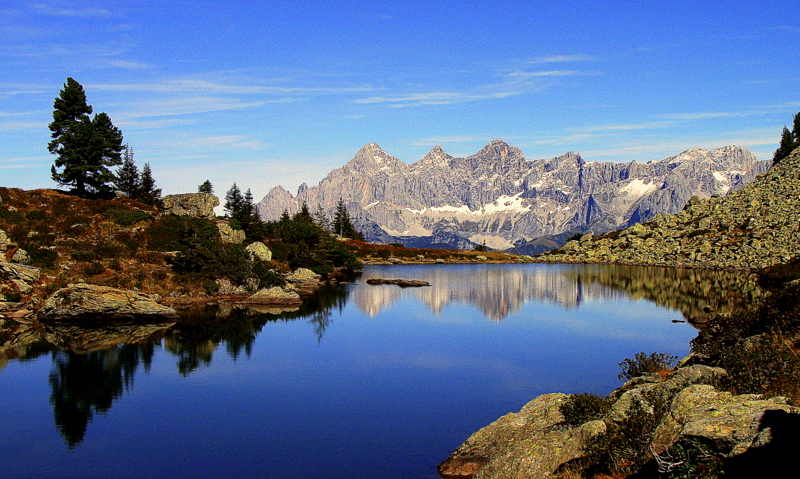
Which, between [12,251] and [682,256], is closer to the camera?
[12,251]

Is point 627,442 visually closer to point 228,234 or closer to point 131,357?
point 131,357

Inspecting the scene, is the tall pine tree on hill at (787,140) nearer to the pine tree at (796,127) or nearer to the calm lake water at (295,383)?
the pine tree at (796,127)

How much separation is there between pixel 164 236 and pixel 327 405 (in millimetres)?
48917

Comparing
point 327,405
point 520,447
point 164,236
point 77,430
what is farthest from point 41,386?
point 164,236

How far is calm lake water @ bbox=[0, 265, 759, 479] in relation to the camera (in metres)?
22.1

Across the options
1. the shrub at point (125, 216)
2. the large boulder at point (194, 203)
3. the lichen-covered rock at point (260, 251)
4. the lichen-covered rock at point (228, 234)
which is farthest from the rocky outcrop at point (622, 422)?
the large boulder at point (194, 203)

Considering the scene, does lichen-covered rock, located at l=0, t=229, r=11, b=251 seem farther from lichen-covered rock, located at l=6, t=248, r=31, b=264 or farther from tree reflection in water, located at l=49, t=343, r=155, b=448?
tree reflection in water, located at l=49, t=343, r=155, b=448

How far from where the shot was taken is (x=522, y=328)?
2060 inches

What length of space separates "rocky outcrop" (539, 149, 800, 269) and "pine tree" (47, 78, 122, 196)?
108322 millimetres

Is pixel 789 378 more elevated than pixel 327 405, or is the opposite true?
pixel 789 378

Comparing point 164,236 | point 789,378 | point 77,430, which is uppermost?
point 164,236

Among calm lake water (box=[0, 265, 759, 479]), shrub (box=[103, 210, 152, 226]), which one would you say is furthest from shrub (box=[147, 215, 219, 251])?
calm lake water (box=[0, 265, 759, 479])

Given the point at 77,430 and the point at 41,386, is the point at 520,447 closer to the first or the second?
the point at 77,430

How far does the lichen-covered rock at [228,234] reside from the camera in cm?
7880
